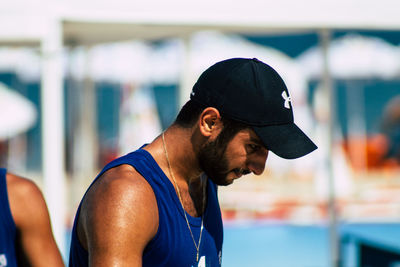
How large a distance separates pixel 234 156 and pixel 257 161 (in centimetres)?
6

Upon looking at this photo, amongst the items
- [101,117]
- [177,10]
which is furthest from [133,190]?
[101,117]

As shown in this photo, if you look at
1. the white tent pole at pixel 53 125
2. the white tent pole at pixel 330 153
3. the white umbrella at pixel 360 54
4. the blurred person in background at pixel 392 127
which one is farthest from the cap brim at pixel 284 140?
the blurred person in background at pixel 392 127

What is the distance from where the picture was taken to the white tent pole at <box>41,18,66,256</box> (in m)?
3.65

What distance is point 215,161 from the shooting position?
5.17 feet

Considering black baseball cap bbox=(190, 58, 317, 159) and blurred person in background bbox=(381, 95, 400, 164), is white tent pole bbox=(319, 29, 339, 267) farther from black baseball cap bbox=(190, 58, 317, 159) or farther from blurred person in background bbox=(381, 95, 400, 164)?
blurred person in background bbox=(381, 95, 400, 164)

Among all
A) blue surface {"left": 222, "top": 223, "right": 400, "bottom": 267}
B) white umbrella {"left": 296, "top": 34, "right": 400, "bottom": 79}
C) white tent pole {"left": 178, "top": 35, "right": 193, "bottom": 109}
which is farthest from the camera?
white umbrella {"left": 296, "top": 34, "right": 400, "bottom": 79}

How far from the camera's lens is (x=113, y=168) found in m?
1.47

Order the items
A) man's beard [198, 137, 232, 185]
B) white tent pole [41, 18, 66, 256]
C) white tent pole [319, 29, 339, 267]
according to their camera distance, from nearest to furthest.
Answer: man's beard [198, 137, 232, 185], white tent pole [41, 18, 66, 256], white tent pole [319, 29, 339, 267]

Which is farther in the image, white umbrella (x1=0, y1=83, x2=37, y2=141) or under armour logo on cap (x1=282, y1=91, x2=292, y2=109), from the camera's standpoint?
white umbrella (x1=0, y1=83, x2=37, y2=141)

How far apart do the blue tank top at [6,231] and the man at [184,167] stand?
48 cm

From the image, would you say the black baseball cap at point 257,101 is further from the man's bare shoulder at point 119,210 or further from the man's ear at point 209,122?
the man's bare shoulder at point 119,210

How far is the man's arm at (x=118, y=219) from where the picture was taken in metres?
1.35

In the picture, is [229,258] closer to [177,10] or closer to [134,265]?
[177,10]

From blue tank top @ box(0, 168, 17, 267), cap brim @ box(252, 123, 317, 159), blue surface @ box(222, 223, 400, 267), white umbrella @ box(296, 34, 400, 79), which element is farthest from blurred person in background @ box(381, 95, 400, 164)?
cap brim @ box(252, 123, 317, 159)
